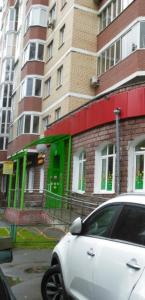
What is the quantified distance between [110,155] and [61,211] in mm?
2932

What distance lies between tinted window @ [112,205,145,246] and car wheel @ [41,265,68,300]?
1479mm

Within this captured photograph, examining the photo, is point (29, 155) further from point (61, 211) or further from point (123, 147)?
point (123, 147)

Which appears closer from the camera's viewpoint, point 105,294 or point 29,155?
point 105,294

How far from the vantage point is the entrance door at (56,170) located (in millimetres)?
20614

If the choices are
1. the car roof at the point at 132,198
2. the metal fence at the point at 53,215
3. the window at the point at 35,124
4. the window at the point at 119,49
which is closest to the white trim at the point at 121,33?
the window at the point at 119,49

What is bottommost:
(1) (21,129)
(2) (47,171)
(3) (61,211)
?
(3) (61,211)

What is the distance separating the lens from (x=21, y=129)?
101 feet

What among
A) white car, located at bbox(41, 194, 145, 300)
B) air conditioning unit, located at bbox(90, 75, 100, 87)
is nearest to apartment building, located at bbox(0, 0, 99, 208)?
air conditioning unit, located at bbox(90, 75, 100, 87)

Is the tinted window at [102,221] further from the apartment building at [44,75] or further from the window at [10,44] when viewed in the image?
the window at [10,44]

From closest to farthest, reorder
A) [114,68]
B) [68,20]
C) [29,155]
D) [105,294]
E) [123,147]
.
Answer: [105,294] → [123,147] → [114,68] → [68,20] → [29,155]

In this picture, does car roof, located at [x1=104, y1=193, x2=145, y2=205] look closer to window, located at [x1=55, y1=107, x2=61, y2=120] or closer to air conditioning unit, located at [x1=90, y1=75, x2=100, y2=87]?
air conditioning unit, located at [x1=90, y1=75, x2=100, y2=87]

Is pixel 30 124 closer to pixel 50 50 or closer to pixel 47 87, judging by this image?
pixel 47 87

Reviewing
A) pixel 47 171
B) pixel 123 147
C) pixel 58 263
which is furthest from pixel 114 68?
pixel 58 263

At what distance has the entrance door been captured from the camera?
2061 cm
